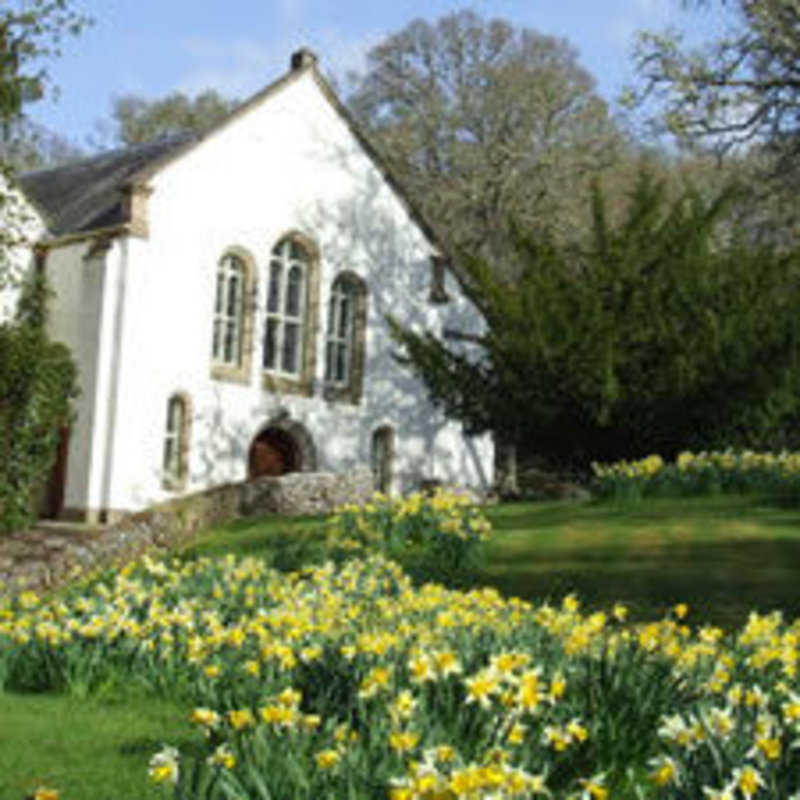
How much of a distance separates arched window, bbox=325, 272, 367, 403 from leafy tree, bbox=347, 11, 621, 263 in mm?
10351

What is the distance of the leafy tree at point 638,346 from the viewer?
20.0m

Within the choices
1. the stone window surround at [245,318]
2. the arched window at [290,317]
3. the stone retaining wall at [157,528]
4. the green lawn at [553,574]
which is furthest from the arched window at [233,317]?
the green lawn at [553,574]

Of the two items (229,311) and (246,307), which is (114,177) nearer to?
(229,311)

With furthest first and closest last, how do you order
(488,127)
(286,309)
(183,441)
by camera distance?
(488,127) → (286,309) → (183,441)

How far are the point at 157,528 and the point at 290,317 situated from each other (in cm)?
977

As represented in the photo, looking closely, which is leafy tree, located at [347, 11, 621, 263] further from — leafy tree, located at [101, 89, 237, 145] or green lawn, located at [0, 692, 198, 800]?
green lawn, located at [0, 692, 198, 800]

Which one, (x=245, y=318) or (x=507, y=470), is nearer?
(x=245, y=318)

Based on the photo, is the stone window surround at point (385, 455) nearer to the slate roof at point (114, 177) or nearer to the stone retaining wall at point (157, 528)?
the slate roof at point (114, 177)

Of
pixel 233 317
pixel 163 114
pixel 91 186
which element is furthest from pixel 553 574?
pixel 163 114

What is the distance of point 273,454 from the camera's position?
25562 millimetres

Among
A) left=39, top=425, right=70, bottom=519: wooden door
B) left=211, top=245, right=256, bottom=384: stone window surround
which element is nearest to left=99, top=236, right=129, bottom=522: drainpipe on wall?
left=39, top=425, right=70, bottom=519: wooden door

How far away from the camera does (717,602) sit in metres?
10.4

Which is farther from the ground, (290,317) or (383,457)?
(290,317)

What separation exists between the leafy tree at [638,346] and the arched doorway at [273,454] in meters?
4.69
